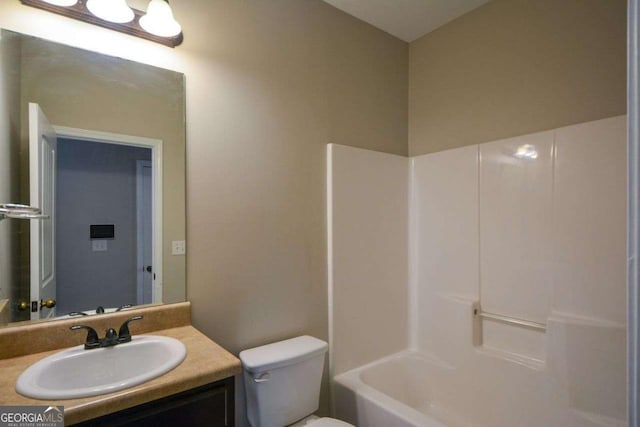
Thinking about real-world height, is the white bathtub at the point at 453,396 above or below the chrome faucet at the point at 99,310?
below

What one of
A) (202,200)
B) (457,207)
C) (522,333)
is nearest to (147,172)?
(202,200)

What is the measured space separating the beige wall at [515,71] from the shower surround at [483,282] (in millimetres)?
133

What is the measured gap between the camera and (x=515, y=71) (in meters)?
1.97

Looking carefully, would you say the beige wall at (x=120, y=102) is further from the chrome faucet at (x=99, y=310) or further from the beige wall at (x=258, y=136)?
the chrome faucet at (x=99, y=310)

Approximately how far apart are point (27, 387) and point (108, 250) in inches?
26.2

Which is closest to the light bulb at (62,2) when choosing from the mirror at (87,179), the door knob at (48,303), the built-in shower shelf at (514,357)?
the mirror at (87,179)

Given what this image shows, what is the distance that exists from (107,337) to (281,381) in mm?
784

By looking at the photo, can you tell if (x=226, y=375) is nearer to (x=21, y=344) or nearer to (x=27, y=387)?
(x=27, y=387)

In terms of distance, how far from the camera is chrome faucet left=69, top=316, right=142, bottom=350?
3.94 feet

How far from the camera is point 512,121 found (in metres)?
1.99

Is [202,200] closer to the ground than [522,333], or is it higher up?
higher up

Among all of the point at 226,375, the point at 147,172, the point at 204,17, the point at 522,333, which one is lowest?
the point at 522,333

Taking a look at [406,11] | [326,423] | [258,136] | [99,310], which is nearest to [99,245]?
[99,310]

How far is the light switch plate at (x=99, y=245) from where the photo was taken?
4.70ft
